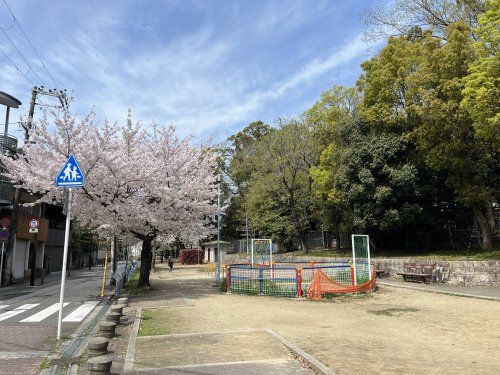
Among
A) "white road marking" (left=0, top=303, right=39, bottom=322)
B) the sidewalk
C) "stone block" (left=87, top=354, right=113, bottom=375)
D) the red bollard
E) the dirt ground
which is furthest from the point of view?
the red bollard

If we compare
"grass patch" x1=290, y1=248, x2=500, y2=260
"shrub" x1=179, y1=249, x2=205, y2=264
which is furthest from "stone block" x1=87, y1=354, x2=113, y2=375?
Result: "shrub" x1=179, y1=249, x2=205, y2=264

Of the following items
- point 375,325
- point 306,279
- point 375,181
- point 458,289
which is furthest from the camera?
point 375,181

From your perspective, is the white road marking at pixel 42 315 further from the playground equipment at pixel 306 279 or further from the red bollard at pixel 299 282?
the red bollard at pixel 299 282

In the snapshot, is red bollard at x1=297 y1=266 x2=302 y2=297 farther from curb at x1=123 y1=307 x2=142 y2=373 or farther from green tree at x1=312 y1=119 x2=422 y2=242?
green tree at x1=312 y1=119 x2=422 y2=242

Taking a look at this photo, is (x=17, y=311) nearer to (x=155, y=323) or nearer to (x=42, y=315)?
(x=42, y=315)

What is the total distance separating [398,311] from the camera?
11.2 metres

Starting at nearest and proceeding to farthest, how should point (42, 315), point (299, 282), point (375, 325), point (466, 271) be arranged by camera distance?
point (375, 325) → point (42, 315) → point (299, 282) → point (466, 271)

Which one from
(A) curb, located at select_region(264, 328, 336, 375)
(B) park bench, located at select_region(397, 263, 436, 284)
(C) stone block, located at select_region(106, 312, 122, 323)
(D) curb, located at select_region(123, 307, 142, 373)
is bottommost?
(D) curb, located at select_region(123, 307, 142, 373)

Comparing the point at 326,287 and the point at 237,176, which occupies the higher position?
the point at 237,176

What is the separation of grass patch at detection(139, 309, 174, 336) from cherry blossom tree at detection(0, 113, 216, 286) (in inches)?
167

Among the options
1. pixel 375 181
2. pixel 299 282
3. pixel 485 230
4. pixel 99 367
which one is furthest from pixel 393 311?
pixel 375 181

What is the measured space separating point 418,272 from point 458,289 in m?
2.55

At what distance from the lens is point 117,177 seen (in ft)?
47.5

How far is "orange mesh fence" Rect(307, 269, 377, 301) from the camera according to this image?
13875mm
